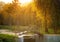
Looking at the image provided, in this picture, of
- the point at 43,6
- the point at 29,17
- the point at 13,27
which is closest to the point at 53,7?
the point at 43,6

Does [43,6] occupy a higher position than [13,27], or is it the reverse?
[43,6]

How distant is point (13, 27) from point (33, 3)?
0.61 metres

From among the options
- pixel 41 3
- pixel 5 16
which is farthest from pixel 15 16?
pixel 41 3

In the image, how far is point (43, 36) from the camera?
16.4 feet

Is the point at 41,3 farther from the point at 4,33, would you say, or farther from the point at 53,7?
the point at 4,33

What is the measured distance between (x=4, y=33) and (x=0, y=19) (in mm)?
287

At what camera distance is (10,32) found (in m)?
4.96

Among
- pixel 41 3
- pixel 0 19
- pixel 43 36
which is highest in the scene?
pixel 41 3

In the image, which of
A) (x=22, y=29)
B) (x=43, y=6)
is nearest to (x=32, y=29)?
(x=22, y=29)

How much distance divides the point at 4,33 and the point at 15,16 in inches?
15.5

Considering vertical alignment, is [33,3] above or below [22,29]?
above

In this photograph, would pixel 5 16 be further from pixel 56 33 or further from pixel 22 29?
pixel 56 33

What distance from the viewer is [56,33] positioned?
16.3 feet

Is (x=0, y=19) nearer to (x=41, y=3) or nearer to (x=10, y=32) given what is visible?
(x=10, y=32)
